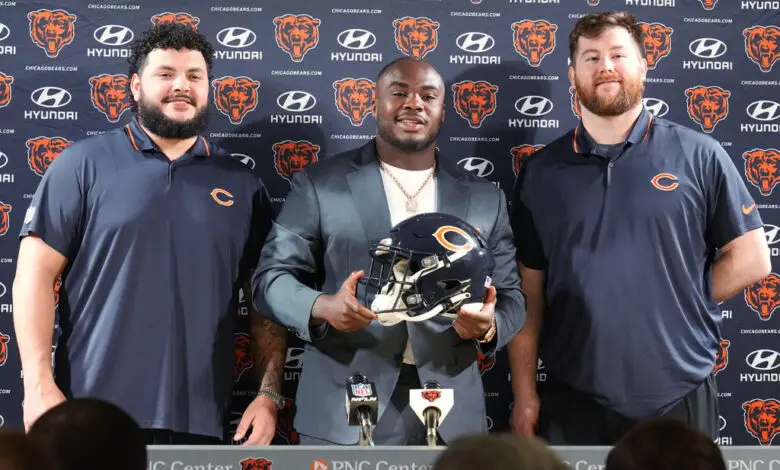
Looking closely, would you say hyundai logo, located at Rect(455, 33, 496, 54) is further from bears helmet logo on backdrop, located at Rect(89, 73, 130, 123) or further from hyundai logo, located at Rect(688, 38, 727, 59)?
bears helmet logo on backdrop, located at Rect(89, 73, 130, 123)

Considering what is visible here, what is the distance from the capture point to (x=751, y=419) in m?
5.50

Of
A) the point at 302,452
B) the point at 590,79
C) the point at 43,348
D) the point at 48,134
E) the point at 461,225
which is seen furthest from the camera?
the point at 48,134

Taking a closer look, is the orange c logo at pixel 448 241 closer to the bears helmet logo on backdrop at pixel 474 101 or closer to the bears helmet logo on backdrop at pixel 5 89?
the bears helmet logo on backdrop at pixel 474 101

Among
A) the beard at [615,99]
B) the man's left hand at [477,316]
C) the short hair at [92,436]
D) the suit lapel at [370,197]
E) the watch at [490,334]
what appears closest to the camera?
the short hair at [92,436]

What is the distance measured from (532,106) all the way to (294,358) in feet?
5.99

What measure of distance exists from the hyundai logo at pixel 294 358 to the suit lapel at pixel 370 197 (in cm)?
105

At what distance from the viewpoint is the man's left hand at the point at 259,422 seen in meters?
4.68

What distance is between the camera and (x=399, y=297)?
409 centimetres

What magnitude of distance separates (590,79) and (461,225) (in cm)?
126

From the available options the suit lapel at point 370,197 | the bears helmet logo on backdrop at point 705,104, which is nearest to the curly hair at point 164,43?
the suit lapel at point 370,197

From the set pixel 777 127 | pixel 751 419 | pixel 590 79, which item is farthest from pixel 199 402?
pixel 777 127

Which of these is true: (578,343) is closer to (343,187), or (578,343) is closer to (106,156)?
(343,187)

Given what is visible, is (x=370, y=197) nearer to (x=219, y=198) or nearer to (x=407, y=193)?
(x=407, y=193)

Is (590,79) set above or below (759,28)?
below
